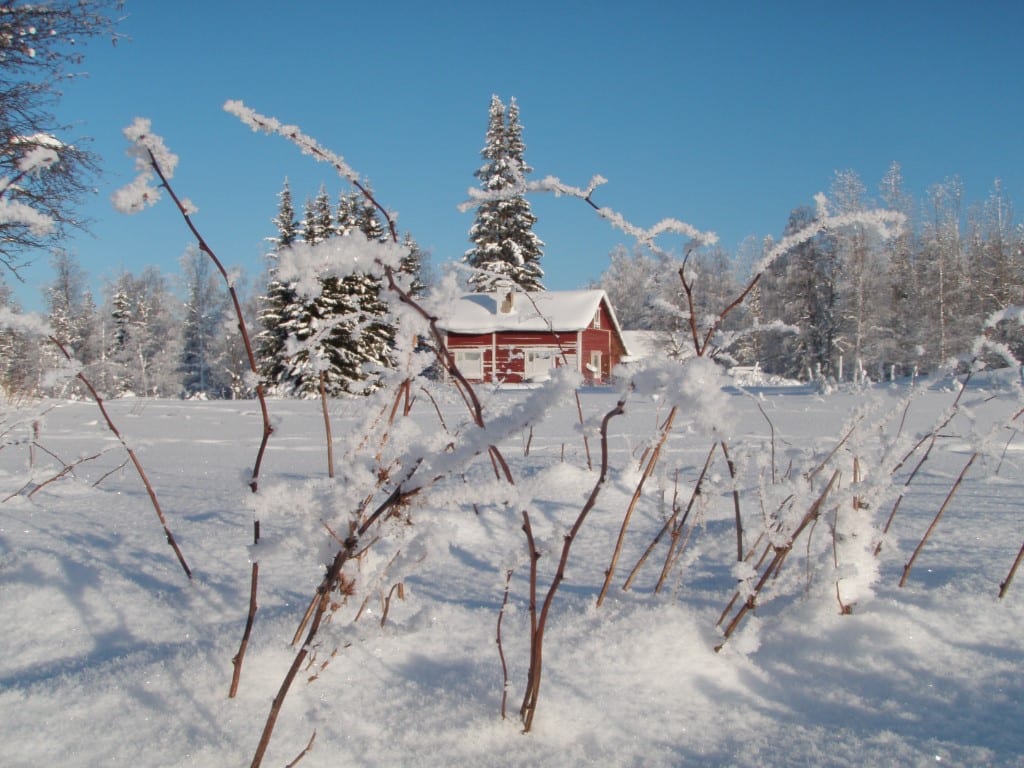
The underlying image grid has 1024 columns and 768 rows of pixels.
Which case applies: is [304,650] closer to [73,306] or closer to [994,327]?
[994,327]


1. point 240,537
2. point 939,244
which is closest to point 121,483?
point 240,537

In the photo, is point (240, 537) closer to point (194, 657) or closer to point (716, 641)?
point (194, 657)

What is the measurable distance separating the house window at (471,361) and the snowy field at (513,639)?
25.9 m

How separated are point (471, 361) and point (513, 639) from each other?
90.3 feet

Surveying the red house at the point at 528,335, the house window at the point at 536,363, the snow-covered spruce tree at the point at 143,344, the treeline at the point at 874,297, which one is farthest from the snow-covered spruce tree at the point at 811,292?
the snow-covered spruce tree at the point at 143,344

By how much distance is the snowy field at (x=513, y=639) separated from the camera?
1.22m

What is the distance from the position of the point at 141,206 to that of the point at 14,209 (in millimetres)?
374

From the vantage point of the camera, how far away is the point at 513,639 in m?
1.66

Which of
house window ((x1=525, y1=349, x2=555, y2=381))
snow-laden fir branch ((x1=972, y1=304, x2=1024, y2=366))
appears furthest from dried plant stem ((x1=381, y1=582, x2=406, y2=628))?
house window ((x1=525, y1=349, x2=555, y2=381))

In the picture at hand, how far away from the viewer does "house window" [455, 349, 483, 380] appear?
1120 inches

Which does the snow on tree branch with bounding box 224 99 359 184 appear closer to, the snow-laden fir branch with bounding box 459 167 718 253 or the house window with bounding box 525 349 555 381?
the snow-laden fir branch with bounding box 459 167 718 253

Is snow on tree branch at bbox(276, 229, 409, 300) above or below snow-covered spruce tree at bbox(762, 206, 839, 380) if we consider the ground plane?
below

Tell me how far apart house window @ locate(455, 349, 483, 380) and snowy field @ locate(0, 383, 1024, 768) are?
25.9m

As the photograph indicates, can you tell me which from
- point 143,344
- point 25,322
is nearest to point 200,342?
point 143,344
